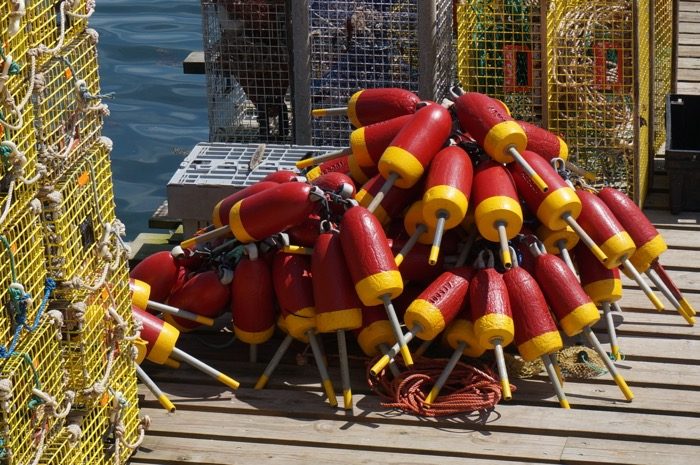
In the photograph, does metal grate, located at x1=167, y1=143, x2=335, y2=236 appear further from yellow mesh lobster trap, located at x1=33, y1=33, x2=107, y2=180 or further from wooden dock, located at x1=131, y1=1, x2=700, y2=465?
yellow mesh lobster trap, located at x1=33, y1=33, x2=107, y2=180

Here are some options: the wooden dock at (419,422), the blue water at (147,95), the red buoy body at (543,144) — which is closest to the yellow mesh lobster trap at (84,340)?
the wooden dock at (419,422)

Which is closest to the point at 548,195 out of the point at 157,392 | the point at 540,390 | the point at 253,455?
the point at 540,390

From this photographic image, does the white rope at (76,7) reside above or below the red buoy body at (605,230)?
above

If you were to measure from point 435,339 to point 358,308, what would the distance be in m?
0.51

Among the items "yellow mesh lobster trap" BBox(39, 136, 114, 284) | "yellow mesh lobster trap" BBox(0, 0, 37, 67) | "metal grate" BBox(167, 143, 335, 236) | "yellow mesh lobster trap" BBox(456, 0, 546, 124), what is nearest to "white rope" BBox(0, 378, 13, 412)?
"yellow mesh lobster trap" BBox(39, 136, 114, 284)

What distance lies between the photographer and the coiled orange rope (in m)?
5.74

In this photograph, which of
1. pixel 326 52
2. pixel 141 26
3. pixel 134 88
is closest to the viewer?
pixel 326 52

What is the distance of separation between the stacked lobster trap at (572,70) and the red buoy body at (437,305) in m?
1.83

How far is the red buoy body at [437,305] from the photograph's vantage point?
5812mm

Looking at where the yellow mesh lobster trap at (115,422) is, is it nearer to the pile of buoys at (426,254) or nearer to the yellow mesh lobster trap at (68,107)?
the pile of buoys at (426,254)

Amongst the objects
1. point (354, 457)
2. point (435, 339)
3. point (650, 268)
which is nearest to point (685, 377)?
point (650, 268)

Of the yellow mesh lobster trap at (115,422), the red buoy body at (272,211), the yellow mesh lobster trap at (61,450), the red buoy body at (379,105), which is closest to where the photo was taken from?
the yellow mesh lobster trap at (61,450)

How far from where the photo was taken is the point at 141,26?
18.4 m

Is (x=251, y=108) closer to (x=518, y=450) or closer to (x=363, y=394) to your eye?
(x=363, y=394)
